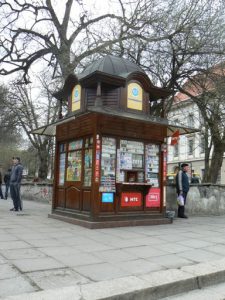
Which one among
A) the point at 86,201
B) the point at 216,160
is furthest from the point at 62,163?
the point at 216,160

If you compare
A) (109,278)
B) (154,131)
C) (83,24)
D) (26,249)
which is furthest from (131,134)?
(83,24)

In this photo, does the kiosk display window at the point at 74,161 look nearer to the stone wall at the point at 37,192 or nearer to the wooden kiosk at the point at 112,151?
the wooden kiosk at the point at 112,151

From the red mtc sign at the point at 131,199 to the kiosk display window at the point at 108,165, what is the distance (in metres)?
0.49

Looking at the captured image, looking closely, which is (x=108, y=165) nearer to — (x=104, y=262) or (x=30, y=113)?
(x=104, y=262)

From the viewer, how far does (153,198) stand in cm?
1147

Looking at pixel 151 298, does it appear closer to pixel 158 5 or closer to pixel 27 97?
pixel 158 5

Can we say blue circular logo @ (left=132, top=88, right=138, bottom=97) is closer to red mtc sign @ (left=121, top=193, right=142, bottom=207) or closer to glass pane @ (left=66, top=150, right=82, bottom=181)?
glass pane @ (left=66, top=150, right=82, bottom=181)

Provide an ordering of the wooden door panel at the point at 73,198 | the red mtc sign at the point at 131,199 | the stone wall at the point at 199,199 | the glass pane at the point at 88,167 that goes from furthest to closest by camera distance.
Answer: the stone wall at the point at 199,199, the wooden door panel at the point at 73,198, the red mtc sign at the point at 131,199, the glass pane at the point at 88,167

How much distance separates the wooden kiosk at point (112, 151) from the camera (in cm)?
1027

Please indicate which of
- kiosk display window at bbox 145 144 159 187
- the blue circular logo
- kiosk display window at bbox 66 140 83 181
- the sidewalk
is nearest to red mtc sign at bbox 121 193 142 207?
kiosk display window at bbox 145 144 159 187

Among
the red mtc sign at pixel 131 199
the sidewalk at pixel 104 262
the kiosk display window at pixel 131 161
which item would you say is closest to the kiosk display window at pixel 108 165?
the kiosk display window at pixel 131 161

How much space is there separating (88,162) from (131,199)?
165 cm

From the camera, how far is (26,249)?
6965 mm

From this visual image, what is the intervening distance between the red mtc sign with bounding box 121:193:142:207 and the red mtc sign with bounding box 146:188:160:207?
1.04ft
